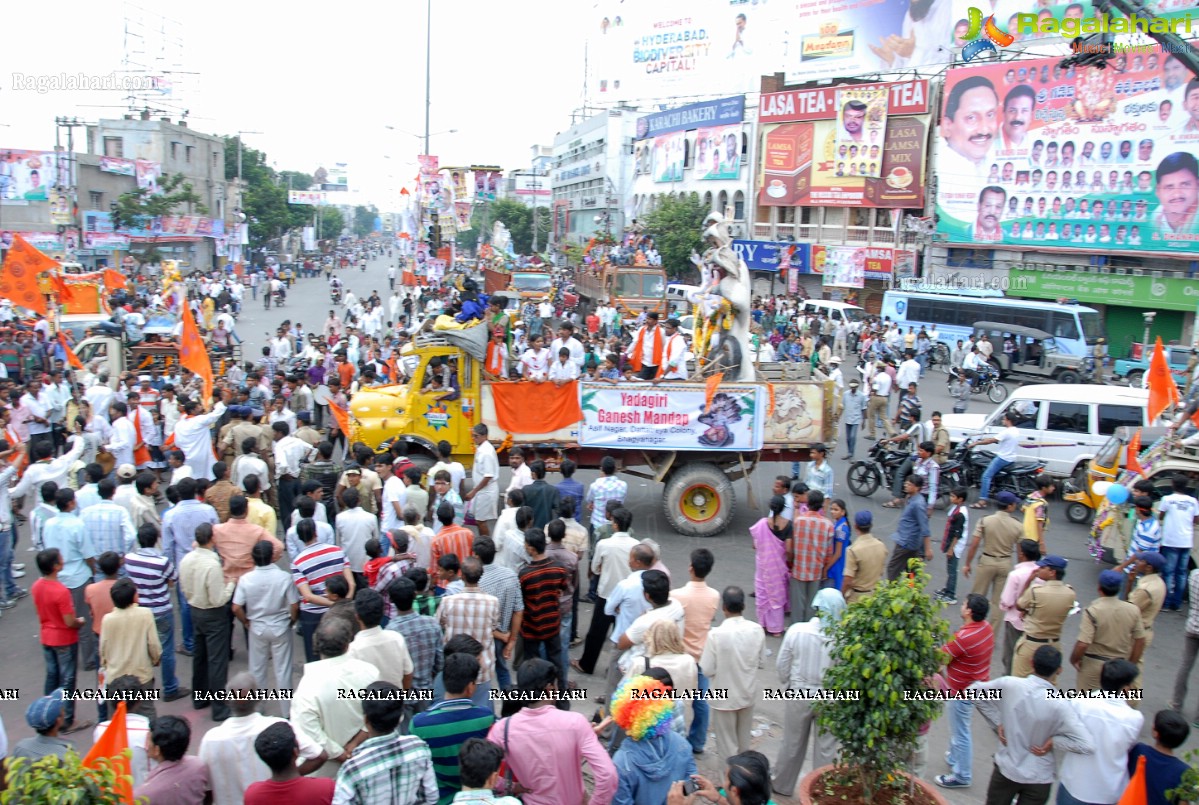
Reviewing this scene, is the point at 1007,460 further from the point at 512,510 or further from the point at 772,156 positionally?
the point at 772,156

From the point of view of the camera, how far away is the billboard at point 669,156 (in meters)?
50.8

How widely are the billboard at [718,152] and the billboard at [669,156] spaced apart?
1.95m

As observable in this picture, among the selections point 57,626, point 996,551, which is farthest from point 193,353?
point 996,551

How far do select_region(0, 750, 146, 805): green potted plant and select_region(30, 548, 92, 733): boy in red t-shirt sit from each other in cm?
345

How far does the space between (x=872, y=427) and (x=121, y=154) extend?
4333cm

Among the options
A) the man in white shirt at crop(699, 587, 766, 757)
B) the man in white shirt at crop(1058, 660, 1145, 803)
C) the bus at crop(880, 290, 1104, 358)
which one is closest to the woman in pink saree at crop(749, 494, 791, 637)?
the man in white shirt at crop(699, 587, 766, 757)

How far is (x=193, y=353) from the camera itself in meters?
12.1

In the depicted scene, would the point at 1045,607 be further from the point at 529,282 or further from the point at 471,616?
the point at 529,282

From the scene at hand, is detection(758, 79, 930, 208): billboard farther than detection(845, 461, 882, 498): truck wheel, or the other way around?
detection(758, 79, 930, 208): billboard

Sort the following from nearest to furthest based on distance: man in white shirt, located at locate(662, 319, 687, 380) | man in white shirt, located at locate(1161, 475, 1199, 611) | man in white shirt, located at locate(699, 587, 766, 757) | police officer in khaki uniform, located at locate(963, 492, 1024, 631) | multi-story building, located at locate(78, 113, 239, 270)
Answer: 1. man in white shirt, located at locate(699, 587, 766, 757)
2. police officer in khaki uniform, located at locate(963, 492, 1024, 631)
3. man in white shirt, located at locate(1161, 475, 1199, 611)
4. man in white shirt, located at locate(662, 319, 687, 380)
5. multi-story building, located at locate(78, 113, 239, 270)

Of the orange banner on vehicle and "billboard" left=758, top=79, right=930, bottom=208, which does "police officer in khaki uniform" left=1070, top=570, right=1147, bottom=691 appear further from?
"billboard" left=758, top=79, right=930, bottom=208

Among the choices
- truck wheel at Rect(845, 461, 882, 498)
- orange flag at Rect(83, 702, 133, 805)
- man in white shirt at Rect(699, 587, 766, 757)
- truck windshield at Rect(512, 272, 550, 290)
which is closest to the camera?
orange flag at Rect(83, 702, 133, 805)

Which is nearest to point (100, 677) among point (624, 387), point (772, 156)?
point (624, 387)

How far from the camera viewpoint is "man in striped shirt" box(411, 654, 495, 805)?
449 centimetres
